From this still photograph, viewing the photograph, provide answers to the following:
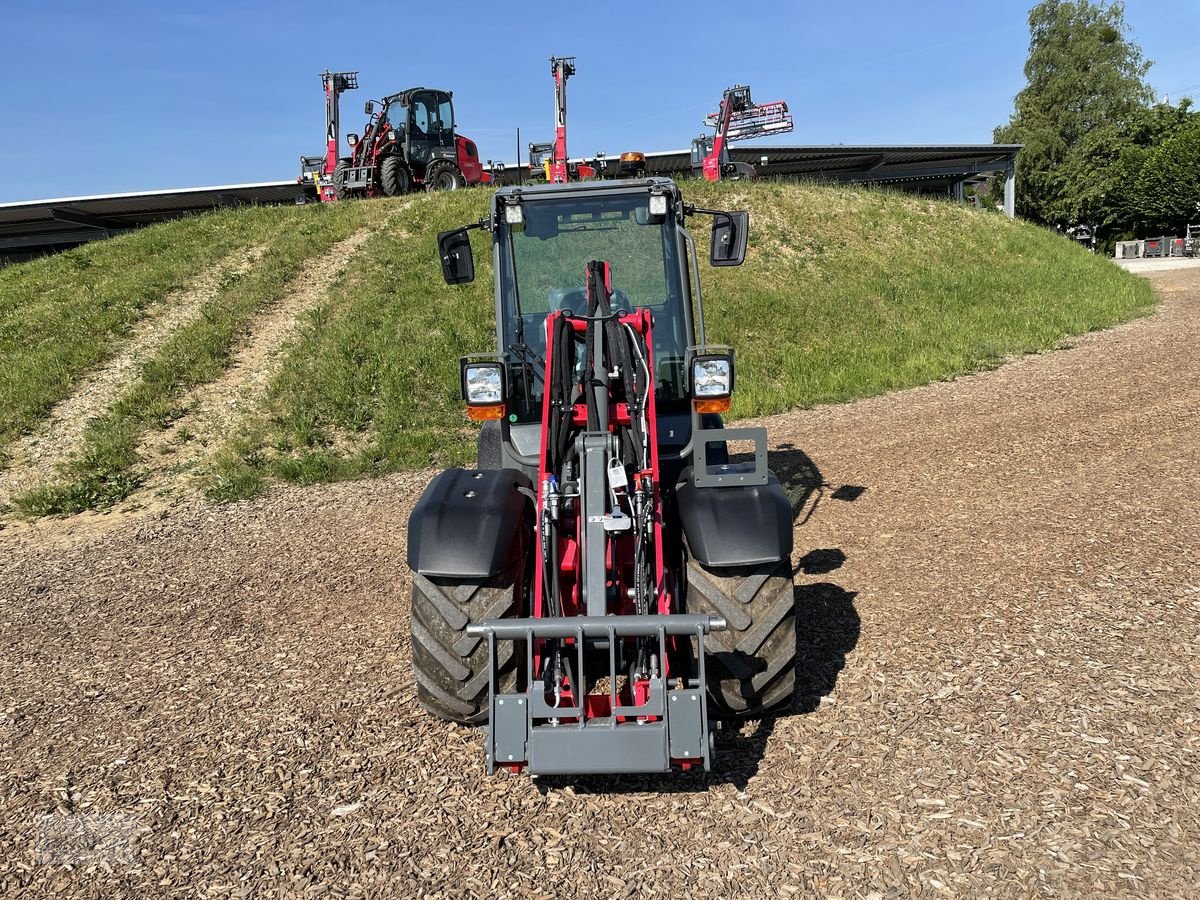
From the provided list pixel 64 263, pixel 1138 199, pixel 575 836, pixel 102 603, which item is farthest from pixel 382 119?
pixel 1138 199

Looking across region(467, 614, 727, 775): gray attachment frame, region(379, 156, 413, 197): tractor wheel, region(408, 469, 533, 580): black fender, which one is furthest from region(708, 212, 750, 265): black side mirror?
region(379, 156, 413, 197): tractor wheel

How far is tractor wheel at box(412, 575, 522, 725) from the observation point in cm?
381

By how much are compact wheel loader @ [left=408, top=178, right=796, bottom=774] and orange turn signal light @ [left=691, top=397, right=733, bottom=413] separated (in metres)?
0.02

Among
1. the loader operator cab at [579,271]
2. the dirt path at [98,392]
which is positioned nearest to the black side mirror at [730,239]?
the loader operator cab at [579,271]

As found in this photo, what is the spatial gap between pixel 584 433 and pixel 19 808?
280cm

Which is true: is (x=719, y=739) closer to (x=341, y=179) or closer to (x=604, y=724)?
(x=604, y=724)

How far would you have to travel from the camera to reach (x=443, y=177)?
20969mm

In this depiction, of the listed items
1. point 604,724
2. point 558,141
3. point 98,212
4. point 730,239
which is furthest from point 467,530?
point 98,212

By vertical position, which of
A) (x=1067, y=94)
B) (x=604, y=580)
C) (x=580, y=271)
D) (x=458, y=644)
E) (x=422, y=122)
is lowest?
(x=458, y=644)

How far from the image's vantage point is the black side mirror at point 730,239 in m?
5.12

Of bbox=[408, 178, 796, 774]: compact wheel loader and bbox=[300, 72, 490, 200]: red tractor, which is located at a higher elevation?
bbox=[300, 72, 490, 200]: red tractor

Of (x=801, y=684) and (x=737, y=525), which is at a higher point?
(x=737, y=525)

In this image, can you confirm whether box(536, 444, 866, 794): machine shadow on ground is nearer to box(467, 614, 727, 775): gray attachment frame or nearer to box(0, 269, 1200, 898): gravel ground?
box(0, 269, 1200, 898): gravel ground

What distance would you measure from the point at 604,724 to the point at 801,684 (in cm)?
145
